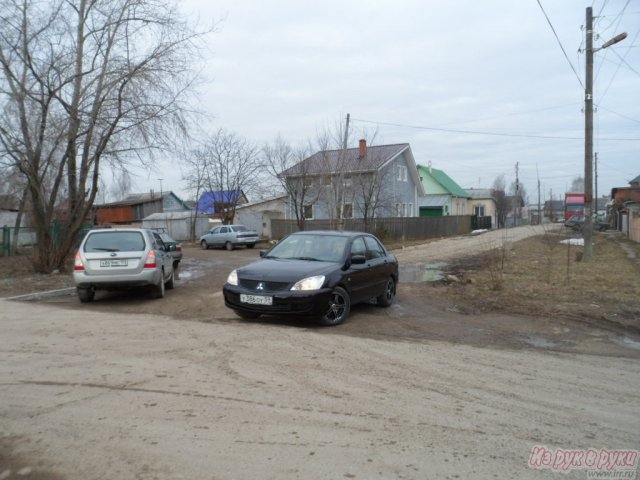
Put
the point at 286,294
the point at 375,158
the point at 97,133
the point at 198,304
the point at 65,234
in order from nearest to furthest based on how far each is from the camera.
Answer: the point at 286,294, the point at 198,304, the point at 97,133, the point at 65,234, the point at 375,158

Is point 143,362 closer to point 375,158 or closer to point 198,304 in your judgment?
point 198,304

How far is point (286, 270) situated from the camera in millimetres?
7859

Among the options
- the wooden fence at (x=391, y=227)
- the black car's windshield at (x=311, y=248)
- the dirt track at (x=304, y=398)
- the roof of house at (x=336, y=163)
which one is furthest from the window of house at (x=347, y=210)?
the dirt track at (x=304, y=398)

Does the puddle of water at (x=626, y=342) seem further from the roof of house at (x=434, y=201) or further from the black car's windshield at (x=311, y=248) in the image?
the roof of house at (x=434, y=201)

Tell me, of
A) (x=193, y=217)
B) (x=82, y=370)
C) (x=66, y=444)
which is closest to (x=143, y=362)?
(x=82, y=370)

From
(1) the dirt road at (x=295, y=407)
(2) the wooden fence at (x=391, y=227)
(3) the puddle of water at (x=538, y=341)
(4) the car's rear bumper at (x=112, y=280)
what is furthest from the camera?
(2) the wooden fence at (x=391, y=227)

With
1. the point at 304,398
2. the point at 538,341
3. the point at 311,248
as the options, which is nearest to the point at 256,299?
the point at 311,248

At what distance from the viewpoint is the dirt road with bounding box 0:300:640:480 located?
340 centimetres

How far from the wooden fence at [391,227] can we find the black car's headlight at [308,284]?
20.4m

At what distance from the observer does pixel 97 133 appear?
48.7 feet

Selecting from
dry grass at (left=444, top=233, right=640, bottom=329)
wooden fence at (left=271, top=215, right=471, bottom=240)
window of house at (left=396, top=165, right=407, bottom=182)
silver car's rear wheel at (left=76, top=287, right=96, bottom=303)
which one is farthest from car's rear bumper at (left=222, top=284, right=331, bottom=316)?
window of house at (left=396, top=165, right=407, bottom=182)

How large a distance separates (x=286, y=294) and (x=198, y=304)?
3.34 metres

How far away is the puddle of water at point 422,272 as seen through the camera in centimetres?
1432

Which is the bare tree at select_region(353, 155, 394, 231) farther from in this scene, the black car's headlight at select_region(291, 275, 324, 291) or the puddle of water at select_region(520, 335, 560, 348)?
the puddle of water at select_region(520, 335, 560, 348)
